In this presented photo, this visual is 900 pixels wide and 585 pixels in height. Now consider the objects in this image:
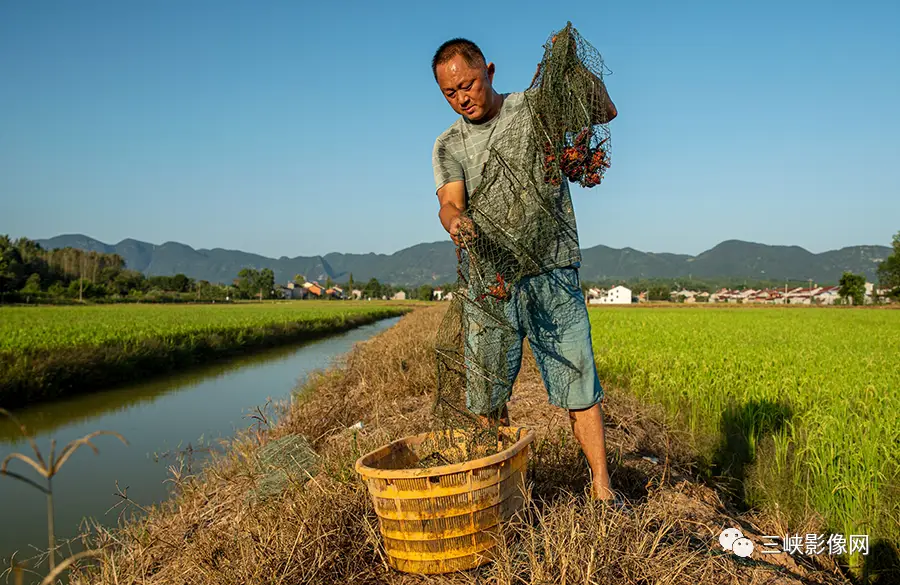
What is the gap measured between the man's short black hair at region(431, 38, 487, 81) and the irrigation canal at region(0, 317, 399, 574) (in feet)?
6.34

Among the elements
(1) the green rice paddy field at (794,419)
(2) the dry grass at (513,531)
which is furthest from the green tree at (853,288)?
(2) the dry grass at (513,531)

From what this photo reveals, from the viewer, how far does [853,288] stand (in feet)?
181

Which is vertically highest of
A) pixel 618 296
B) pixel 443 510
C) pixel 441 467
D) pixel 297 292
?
pixel 297 292

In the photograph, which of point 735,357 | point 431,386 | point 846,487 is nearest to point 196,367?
point 431,386

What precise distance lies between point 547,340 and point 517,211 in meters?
0.58

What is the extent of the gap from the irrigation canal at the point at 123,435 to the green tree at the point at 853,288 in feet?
192

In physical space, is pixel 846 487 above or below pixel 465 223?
below

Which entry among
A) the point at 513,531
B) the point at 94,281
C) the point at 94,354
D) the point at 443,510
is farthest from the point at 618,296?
the point at 443,510

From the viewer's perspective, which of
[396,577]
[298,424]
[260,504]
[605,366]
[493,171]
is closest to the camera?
[396,577]

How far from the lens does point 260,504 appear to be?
2961mm

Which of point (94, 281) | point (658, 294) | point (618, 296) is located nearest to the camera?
point (94, 281)

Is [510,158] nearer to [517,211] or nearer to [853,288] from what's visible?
[517,211]

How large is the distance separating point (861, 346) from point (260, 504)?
10609 mm

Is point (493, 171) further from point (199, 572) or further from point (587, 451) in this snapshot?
point (199, 572)
